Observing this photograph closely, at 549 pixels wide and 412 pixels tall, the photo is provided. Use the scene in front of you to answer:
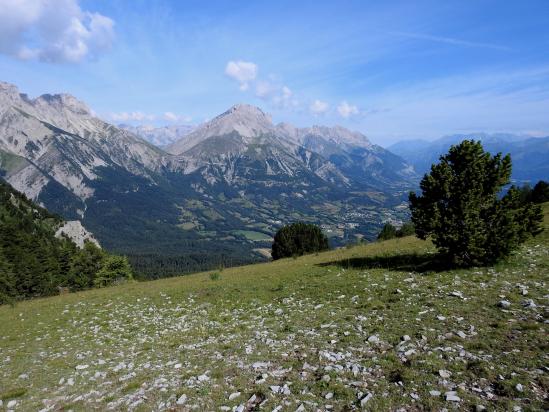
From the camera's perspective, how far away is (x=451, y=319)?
607 inches

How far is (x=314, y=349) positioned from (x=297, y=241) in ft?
191

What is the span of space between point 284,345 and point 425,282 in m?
11.6

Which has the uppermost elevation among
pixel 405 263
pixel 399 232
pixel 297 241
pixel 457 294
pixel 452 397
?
pixel 452 397

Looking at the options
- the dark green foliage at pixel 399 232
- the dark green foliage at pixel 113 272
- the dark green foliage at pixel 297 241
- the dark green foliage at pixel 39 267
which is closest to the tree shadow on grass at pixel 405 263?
the dark green foliage at pixel 399 232

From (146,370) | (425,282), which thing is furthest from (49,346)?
(425,282)

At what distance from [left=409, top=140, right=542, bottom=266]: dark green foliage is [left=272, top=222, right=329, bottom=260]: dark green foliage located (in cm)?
4420

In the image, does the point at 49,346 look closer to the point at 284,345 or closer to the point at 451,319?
the point at 284,345

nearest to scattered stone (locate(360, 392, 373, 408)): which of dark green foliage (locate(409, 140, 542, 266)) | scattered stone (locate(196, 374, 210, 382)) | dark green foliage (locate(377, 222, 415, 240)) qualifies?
scattered stone (locate(196, 374, 210, 382))

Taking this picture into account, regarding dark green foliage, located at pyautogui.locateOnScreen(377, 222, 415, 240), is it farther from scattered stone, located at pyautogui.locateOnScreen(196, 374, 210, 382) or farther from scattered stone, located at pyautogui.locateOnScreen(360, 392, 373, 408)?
scattered stone, located at pyautogui.locateOnScreen(360, 392, 373, 408)

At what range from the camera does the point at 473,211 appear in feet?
78.1

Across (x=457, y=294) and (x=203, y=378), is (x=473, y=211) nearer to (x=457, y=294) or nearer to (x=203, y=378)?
(x=457, y=294)

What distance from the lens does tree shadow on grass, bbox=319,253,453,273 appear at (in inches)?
1058

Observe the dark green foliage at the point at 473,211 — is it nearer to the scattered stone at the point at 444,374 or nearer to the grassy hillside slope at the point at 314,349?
the grassy hillside slope at the point at 314,349

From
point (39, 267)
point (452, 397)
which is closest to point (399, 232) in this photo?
point (452, 397)
